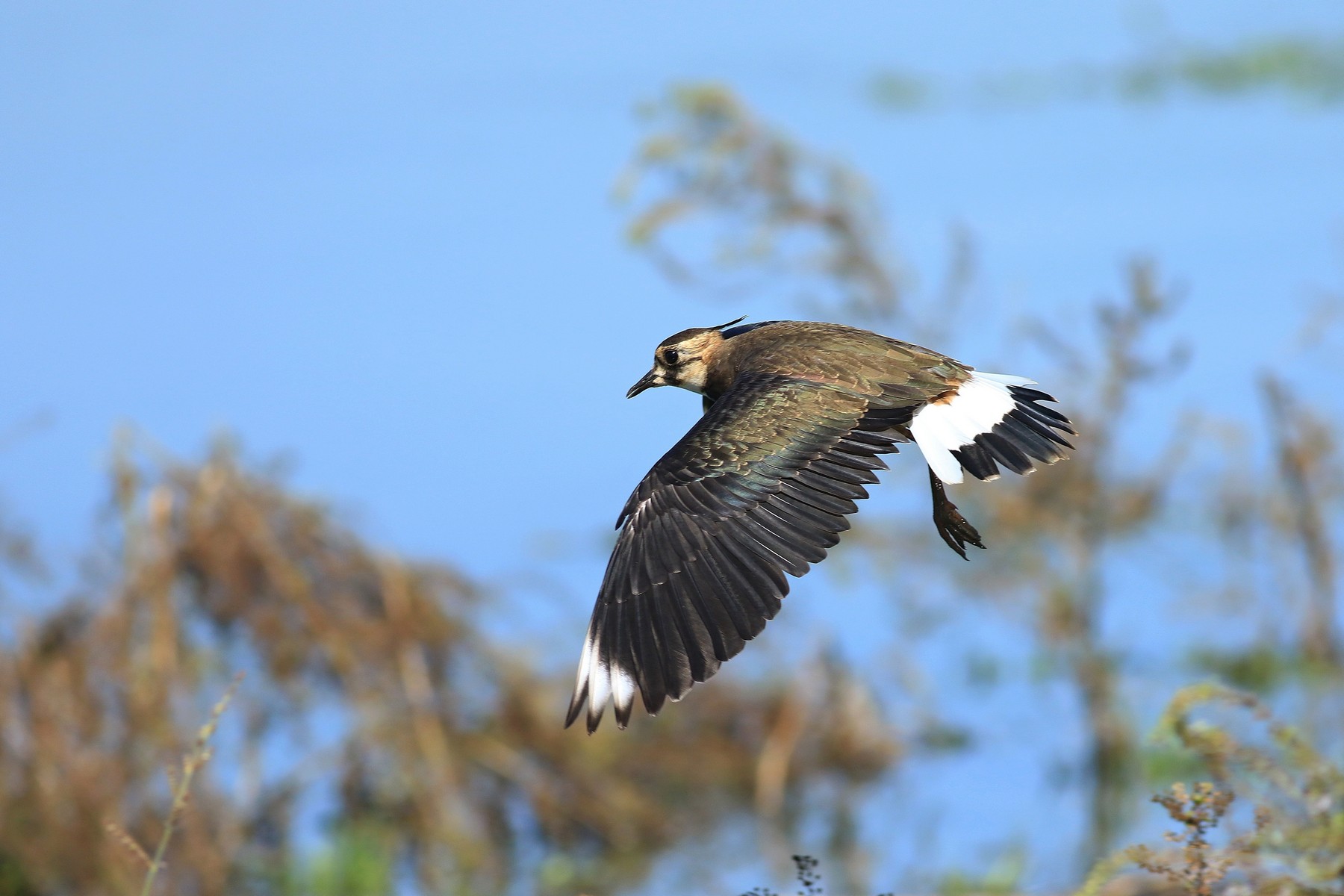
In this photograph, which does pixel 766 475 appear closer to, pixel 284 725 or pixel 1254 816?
pixel 1254 816

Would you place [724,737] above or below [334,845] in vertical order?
above

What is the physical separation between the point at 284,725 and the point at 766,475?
3227 mm

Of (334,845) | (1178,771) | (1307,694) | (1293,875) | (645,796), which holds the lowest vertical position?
(1293,875)

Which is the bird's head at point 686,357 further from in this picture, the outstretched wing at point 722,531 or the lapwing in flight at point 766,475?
the outstretched wing at point 722,531

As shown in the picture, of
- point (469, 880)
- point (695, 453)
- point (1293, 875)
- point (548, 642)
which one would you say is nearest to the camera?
point (1293, 875)

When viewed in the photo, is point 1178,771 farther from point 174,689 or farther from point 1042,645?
point 174,689

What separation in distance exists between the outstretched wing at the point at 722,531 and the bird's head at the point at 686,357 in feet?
2.51

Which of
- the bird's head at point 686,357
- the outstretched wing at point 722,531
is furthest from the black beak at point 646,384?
the outstretched wing at point 722,531

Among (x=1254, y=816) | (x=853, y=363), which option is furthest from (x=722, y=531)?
(x=1254, y=816)

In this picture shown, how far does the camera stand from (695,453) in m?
4.11

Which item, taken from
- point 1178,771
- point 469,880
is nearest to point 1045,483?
point 1178,771

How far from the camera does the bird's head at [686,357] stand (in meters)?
5.21

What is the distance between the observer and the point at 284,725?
22.0 feet

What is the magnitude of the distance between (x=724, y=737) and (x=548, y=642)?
92cm
